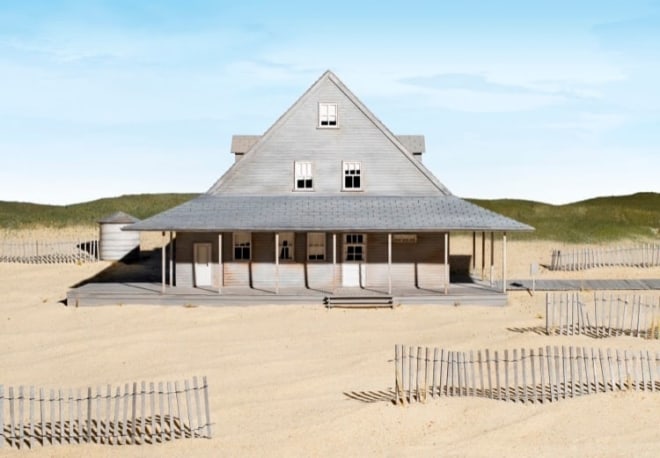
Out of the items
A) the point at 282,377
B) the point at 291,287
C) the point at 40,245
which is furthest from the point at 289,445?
the point at 40,245

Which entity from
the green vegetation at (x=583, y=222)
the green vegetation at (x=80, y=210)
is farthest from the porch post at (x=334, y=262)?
the green vegetation at (x=80, y=210)

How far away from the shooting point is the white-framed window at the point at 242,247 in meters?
29.9

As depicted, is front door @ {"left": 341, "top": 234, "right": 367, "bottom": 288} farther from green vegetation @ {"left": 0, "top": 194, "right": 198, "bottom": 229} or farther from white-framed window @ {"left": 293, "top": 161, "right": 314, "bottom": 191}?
green vegetation @ {"left": 0, "top": 194, "right": 198, "bottom": 229}

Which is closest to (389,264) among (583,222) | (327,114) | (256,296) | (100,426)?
(256,296)

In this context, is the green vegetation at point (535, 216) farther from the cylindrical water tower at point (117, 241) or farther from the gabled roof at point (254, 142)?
the cylindrical water tower at point (117, 241)

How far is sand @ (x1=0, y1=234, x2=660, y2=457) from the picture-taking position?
13727 millimetres

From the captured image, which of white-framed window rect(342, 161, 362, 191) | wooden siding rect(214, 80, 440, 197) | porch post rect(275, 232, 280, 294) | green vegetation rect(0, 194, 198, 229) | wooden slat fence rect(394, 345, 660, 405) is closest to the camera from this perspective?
wooden slat fence rect(394, 345, 660, 405)

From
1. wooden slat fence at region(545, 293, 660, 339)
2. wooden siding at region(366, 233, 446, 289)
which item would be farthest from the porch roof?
wooden slat fence at region(545, 293, 660, 339)

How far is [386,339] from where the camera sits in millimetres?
22391

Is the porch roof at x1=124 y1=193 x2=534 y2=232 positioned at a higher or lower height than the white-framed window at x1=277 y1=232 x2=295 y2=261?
higher

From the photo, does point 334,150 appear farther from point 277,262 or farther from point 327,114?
point 277,262

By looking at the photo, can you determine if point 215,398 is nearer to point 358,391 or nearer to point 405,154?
point 358,391

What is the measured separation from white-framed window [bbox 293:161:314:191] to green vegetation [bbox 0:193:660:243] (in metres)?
29.4

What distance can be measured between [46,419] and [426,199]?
19329 mm
